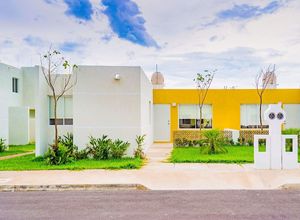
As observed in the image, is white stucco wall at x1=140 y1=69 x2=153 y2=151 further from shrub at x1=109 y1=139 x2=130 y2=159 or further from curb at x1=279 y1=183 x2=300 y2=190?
curb at x1=279 y1=183 x2=300 y2=190

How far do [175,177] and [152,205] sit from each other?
3.09 m

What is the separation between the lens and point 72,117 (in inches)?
623

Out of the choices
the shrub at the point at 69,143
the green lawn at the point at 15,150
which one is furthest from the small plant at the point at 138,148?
the green lawn at the point at 15,150

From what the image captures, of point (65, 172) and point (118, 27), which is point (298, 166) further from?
point (118, 27)

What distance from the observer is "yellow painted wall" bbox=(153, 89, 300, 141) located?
24156 millimetres

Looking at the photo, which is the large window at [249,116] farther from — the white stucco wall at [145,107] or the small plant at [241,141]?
the white stucco wall at [145,107]

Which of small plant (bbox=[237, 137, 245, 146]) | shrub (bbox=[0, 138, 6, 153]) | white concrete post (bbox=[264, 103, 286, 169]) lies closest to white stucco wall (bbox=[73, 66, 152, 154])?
white concrete post (bbox=[264, 103, 286, 169])

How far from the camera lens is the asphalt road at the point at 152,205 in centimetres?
705

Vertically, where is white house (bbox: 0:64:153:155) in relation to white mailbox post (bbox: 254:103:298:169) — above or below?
above

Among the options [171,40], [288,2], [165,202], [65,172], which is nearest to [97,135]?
[65,172]

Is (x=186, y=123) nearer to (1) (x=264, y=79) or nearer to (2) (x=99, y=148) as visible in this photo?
(1) (x=264, y=79)

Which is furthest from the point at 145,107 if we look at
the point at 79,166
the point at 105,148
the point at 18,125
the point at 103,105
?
the point at 18,125

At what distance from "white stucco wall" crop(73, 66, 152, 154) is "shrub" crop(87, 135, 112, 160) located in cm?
32

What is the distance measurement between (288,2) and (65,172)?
10523 millimetres
